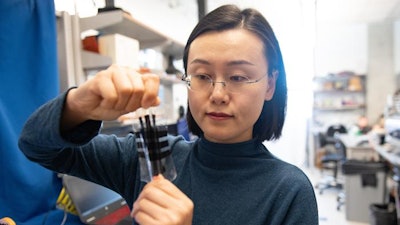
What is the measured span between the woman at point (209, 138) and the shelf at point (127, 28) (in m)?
Answer: 0.74

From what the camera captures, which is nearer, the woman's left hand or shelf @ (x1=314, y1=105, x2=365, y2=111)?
the woman's left hand

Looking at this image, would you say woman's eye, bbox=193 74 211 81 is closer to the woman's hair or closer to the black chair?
the woman's hair

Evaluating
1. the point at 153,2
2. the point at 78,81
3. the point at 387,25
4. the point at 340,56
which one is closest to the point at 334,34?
the point at 340,56

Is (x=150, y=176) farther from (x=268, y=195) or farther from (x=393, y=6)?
(x=393, y=6)

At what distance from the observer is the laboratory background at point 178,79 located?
1.05 m

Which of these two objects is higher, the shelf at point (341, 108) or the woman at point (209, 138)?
the woman at point (209, 138)

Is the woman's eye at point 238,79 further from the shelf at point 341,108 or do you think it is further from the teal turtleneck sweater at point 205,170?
the shelf at point 341,108

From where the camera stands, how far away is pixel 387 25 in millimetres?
6344

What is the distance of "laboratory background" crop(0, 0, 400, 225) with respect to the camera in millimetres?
1052

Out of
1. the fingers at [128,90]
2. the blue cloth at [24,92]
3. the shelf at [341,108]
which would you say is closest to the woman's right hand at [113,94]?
the fingers at [128,90]

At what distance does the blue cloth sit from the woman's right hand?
2.04ft

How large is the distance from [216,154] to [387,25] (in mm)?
7160

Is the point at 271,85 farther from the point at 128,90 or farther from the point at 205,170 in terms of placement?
the point at 128,90

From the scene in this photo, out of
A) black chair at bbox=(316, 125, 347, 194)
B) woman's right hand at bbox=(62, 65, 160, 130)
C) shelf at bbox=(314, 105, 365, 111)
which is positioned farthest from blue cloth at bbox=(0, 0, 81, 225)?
shelf at bbox=(314, 105, 365, 111)
